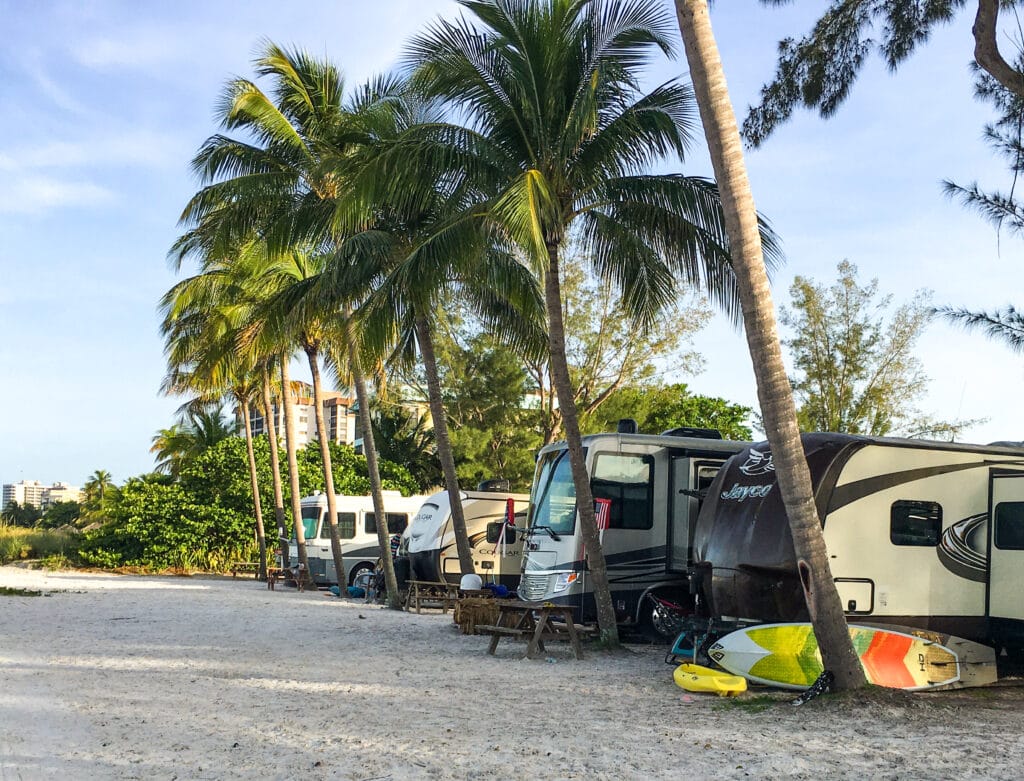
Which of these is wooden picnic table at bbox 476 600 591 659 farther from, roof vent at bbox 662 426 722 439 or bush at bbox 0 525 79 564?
bush at bbox 0 525 79 564

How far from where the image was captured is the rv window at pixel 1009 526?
9.93 metres

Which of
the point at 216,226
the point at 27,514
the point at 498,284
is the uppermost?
the point at 216,226

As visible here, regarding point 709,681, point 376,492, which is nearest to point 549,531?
point 709,681

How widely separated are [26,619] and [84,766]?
11.1m

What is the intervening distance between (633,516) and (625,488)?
1.33 ft

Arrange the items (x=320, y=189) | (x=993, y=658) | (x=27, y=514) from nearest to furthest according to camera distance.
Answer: (x=993, y=658) → (x=320, y=189) → (x=27, y=514)

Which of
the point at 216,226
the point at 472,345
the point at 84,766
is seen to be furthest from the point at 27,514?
the point at 84,766

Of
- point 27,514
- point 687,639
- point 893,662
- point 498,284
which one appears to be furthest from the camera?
point 27,514

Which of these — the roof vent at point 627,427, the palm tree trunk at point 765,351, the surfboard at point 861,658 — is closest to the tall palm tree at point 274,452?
the roof vent at point 627,427

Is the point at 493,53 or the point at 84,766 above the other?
the point at 493,53

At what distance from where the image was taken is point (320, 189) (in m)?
20.1

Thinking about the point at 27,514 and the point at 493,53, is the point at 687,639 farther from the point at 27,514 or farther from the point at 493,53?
the point at 27,514

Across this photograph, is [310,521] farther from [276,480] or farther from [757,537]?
[757,537]

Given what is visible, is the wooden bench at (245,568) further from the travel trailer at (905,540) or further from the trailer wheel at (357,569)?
the travel trailer at (905,540)
